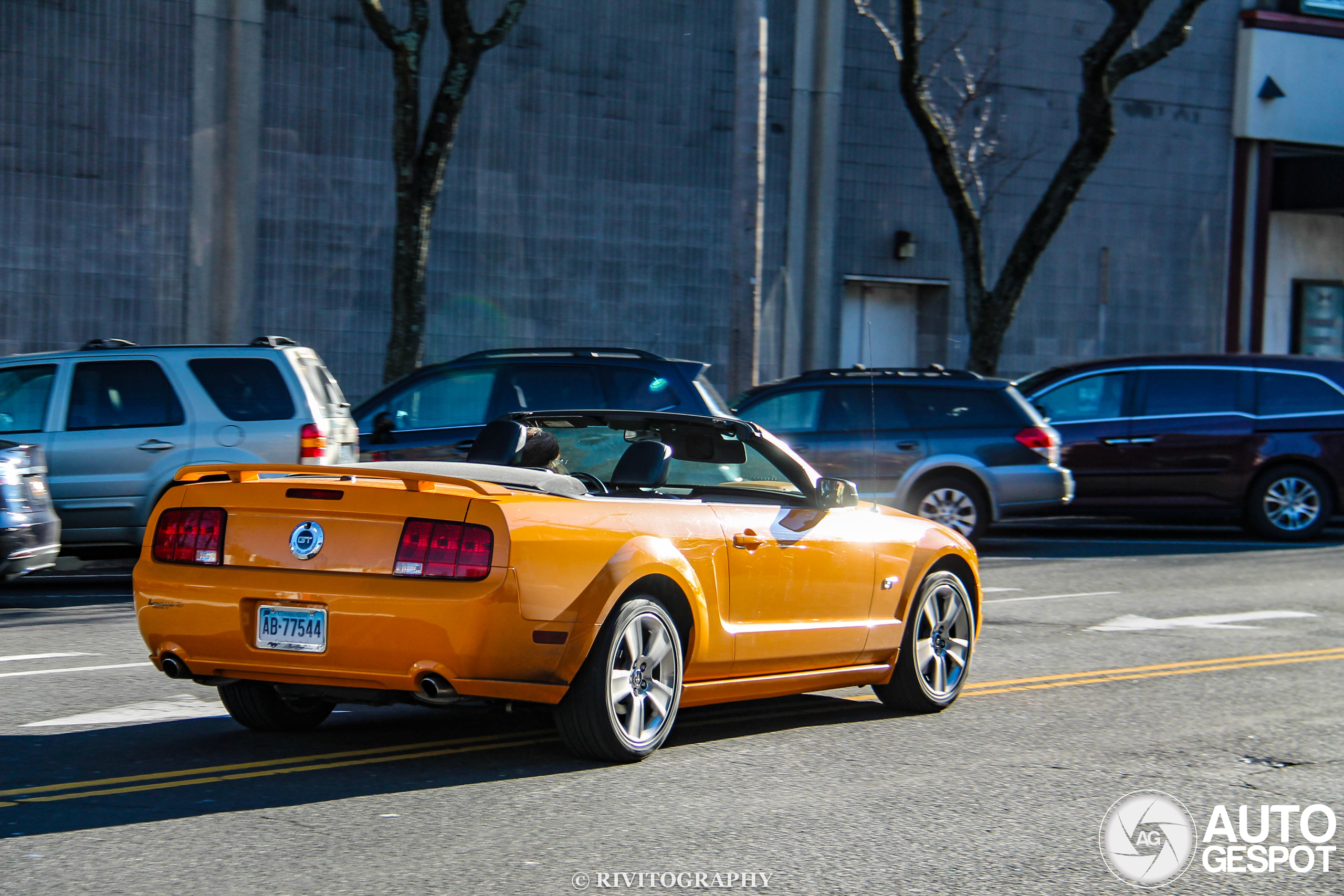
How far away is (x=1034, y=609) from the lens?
1109 cm

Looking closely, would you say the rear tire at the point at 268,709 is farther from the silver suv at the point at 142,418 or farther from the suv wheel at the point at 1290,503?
the suv wheel at the point at 1290,503

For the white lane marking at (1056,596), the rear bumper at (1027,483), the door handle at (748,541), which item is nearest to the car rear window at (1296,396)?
the rear bumper at (1027,483)

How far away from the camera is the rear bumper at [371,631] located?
5312mm

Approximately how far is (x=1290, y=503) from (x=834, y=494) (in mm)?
11357

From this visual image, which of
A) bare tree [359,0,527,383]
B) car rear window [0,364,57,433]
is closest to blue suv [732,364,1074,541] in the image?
bare tree [359,0,527,383]

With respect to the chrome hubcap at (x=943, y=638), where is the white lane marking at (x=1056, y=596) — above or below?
below

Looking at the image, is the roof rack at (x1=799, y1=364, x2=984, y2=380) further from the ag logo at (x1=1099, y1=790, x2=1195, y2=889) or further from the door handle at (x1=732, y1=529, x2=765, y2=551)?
the ag logo at (x1=1099, y1=790, x2=1195, y2=889)

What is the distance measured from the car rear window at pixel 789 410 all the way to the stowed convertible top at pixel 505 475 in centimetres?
881

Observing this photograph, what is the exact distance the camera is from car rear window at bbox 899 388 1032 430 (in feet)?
48.9

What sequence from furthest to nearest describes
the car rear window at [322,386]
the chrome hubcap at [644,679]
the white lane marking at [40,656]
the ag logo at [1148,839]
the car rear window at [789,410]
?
the car rear window at [789,410]
the car rear window at [322,386]
the white lane marking at [40,656]
the chrome hubcap at [644,679]
the ag logo at [1148,839]

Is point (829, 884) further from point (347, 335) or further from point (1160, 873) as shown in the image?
point (347, 335)

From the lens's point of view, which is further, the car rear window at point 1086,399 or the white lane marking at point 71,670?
the car rear window at point 1086,399

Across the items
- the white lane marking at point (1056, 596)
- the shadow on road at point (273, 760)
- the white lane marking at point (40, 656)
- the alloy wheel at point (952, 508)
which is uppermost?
the alloy wheel at point (952, 508)

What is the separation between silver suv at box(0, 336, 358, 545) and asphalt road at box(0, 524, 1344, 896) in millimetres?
2393
